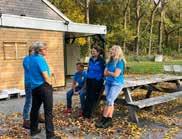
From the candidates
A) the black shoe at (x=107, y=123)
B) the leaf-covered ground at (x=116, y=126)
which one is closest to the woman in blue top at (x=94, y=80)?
the leaf-covered ground at (x=116, y=126)

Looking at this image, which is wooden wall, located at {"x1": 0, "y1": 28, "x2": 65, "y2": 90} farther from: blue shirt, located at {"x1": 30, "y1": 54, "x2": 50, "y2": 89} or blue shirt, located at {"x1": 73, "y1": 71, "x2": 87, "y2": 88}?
blue shirt, located at {"x1": 30, "y1": 54, "x2": 50, "y2": 89}

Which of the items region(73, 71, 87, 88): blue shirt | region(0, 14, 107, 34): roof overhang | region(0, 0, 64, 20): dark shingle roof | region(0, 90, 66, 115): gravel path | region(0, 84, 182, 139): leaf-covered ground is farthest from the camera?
region(0, 0, 64, 20): dark shingle roof

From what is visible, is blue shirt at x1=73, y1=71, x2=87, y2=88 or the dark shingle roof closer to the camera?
blue shirt at x1=73, y1=71, x2=87, y2=88

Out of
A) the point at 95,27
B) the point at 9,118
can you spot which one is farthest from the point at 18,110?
the point at 95,27

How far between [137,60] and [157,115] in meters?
29.6

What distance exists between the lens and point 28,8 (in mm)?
14750

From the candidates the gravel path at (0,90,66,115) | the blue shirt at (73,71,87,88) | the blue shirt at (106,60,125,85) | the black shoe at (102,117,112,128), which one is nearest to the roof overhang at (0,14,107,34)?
the gravel path at (0,90,66,115)

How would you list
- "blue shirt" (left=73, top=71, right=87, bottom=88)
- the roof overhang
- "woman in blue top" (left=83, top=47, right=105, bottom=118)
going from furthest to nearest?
the roof overhang → "blue shirt" (left=73, top=71, right=87, bottom=88) → "woman in blue top" (left=83, top=47, right=105, bottom=118)

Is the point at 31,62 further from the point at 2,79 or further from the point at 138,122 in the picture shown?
the point at 2,79

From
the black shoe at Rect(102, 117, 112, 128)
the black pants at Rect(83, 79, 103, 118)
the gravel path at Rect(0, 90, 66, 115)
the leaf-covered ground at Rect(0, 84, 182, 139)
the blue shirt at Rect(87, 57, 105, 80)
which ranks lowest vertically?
the gravel path at Rect(0, 90, 66, 115)

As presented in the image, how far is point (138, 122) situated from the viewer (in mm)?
7527

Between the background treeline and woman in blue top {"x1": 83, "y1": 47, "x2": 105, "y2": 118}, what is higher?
the background treeline

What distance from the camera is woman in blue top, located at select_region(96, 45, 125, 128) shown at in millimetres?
6965

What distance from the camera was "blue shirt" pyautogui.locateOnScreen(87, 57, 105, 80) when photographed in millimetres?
7391
